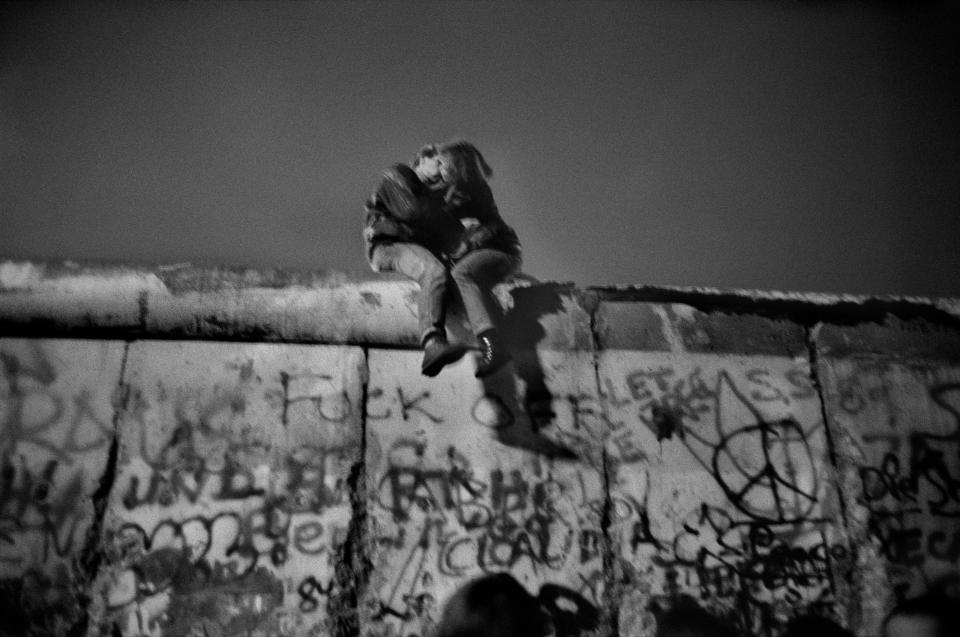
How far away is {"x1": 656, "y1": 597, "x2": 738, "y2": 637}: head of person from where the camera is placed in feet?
12.0

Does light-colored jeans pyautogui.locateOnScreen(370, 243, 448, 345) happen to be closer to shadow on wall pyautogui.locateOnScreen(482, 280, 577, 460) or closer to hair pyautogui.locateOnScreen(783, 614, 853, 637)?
shadow on wall pyautogui.locateOnScreen(482, 280, 577, 460)

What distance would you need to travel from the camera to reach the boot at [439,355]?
137 inches

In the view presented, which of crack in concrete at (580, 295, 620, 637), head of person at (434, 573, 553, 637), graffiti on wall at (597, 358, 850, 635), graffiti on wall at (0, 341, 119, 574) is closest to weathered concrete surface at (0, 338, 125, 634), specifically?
graffiti on wall at (0, 341, 119, 574)

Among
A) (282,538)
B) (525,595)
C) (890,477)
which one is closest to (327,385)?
(282,538)

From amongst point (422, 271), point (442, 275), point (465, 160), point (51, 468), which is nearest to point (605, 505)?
point (442, 275)

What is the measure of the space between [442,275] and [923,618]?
346 centimetres

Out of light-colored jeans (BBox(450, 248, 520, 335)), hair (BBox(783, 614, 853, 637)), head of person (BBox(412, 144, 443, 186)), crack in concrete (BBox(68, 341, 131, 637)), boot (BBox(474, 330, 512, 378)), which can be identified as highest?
A: head of person (BBox(412, 144, 443, 186))

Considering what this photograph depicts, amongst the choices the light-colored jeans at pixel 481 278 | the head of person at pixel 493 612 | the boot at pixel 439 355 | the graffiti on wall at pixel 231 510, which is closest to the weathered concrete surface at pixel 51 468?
the graffiti on wall at pixel 231 510

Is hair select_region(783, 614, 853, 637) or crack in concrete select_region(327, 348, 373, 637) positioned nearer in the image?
crack in concrete select_region(327, 348, 373, 637)

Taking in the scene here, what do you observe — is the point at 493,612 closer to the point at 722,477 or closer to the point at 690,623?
the point at 690,623

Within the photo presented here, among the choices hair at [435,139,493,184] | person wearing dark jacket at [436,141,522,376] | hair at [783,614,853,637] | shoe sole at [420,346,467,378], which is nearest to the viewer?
shoe sole at [420,346,467,378]

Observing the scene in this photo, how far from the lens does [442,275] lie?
12.8 ft

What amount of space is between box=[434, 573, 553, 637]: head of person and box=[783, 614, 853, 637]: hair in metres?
1.44

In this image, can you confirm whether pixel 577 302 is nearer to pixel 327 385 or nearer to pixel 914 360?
pixel 327 385
